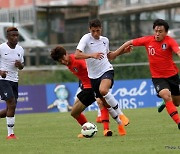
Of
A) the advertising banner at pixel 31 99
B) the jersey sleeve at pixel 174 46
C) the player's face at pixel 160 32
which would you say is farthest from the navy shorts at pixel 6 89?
the advertising banner at pixel 31 99

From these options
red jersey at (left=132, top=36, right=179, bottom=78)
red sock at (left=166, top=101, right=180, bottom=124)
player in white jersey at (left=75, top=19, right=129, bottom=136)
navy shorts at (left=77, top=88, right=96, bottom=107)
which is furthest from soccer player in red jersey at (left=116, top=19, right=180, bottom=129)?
navy shorts at (left=77, top=88, right=96, bottom=107)

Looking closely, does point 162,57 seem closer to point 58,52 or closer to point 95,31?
point 95,31

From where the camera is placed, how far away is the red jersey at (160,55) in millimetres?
14844

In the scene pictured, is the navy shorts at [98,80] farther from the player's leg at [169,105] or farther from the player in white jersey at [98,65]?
the player's leg at [169,105]

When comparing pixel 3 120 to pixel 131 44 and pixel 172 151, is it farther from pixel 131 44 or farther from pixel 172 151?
pixel 172 151

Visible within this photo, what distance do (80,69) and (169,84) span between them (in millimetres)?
1848

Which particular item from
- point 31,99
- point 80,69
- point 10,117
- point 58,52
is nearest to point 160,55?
point 80,69

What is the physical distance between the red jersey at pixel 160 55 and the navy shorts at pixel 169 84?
0.29 feet

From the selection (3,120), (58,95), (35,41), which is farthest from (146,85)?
(35,41)

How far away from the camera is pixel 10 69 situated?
15.9m

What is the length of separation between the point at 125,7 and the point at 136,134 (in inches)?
1044

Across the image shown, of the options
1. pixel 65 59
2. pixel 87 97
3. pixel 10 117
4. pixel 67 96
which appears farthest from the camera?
pixel 67 96

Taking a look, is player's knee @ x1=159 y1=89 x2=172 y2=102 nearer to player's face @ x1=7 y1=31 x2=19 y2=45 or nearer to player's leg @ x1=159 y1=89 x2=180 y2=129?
player's leg @ x1=159 y1=89 x2=180 y2=129

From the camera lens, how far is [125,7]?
4144 centimetres
